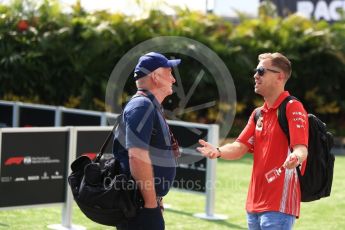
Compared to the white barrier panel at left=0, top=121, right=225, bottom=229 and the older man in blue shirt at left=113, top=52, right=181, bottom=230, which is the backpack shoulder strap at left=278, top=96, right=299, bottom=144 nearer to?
the older man in blue shirt at left=113, top=52, right=181, bottom=230

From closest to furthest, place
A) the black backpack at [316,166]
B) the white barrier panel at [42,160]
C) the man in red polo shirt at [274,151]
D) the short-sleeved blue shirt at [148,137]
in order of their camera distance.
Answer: the short-sleeved blue shirt at [148,137] < the man in red polo shirt at [274,151] < the black backpack at [316,166] < the white barrier panel at [42,160]

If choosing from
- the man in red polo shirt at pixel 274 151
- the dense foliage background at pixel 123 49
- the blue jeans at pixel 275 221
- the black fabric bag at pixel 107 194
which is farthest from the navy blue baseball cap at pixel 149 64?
the dense foliage background at pixel 123 49

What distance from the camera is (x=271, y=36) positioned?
68.1 ft

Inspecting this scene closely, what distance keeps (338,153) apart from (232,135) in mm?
2827

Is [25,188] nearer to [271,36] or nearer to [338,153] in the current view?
[338,153]

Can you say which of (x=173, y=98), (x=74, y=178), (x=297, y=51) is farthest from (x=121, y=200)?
(x=297, y=51)

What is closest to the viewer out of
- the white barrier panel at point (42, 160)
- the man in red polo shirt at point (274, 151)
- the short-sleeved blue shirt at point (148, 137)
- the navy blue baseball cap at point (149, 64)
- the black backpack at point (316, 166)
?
the short-sleeved blue shirt at point (148, 137)

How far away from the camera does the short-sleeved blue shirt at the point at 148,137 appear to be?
458 cm

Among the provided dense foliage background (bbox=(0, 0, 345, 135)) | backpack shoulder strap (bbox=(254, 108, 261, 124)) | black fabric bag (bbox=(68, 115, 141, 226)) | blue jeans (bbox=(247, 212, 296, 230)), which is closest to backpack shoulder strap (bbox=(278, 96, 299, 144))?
backpack shoulder strap (bbox=(254, 108, 261, 124))

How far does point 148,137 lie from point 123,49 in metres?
14.6

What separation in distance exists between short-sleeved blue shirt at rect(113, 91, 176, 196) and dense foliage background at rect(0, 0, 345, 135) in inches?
550

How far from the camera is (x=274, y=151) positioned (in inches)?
208

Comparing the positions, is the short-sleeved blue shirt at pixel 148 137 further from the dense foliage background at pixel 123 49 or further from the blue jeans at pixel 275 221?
the dense foliage background at pixel 123 49

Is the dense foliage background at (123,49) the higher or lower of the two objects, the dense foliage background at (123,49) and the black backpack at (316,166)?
the higher
